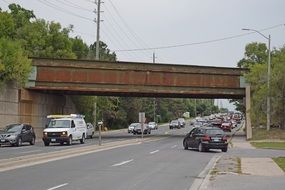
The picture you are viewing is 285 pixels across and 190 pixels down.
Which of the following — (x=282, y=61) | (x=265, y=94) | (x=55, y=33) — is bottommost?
(x=265, y=94)

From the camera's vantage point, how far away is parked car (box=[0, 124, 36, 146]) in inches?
1594

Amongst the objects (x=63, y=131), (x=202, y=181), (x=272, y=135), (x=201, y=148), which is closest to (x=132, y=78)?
(x=272, y=135)

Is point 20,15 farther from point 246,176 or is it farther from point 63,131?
point 246,176

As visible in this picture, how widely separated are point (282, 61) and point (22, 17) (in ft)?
131

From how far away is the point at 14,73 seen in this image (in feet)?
170

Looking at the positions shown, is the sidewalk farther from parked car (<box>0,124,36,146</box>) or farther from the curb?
parked car (<box>0,124,36,146</box>)

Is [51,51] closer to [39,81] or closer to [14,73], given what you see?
[39,81]

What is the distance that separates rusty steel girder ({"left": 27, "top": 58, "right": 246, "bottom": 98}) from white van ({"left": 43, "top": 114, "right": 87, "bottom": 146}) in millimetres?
13953

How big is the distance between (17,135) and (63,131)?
3375 millimetres

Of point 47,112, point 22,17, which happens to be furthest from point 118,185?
point 22,17

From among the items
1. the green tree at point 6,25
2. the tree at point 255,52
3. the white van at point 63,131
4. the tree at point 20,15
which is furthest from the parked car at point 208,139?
the tree at point 255,52

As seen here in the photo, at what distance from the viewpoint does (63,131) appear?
135ft

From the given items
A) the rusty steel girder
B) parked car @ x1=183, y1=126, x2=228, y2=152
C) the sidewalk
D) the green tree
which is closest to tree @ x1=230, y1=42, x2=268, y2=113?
the rusty steel girder

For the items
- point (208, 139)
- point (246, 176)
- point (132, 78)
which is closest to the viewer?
point (246, 176)
